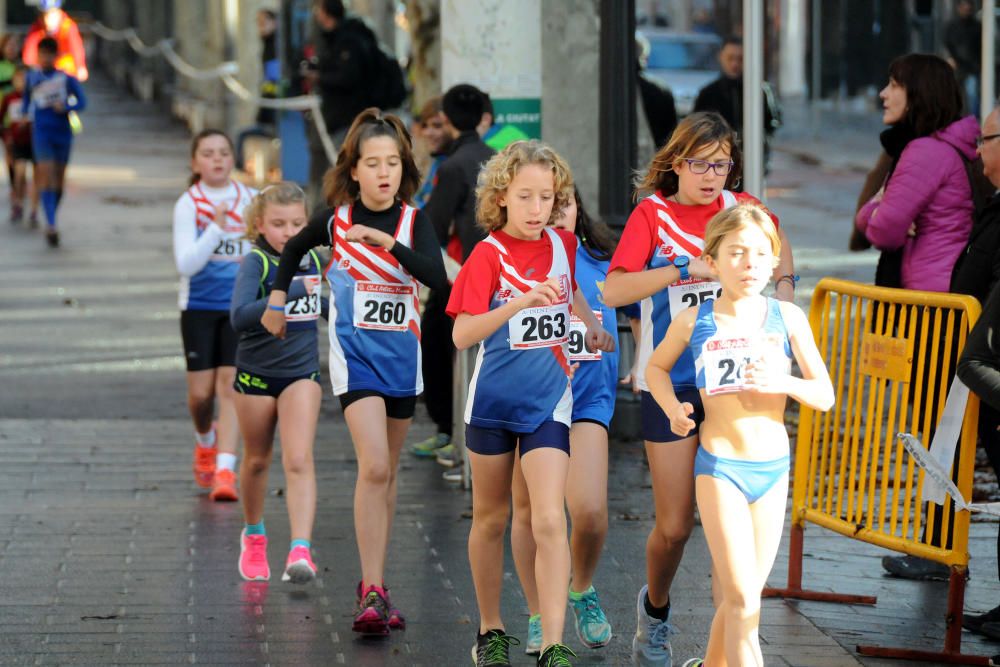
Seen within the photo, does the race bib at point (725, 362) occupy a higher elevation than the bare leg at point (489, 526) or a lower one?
higher

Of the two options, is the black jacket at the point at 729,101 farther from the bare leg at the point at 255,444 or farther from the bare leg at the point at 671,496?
the bare leg at the point at 671,496

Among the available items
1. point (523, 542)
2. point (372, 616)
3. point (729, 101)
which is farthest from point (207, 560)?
point (729, 101)

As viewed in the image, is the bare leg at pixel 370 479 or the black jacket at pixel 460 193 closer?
the bare leg at pixel 370 479

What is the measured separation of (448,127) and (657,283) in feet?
14.1

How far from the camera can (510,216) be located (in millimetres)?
5988

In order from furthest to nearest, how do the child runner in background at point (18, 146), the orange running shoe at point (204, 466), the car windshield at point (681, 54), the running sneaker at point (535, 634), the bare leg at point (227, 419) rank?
the car windshield at point (681, 54) → the child runner in background at point (18, 146) → the orange running shoe at point (204, 466) → the bare leg at point (227, 419) → the running sneaker at point (535, 634)

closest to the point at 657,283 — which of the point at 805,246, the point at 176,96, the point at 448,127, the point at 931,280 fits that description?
the point at 931,280

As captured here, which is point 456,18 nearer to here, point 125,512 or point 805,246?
point 125,512

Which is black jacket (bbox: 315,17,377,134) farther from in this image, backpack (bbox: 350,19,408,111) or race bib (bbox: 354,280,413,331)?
race bib (bbox: 354,280,413,331)

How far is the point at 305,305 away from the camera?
24.7 feet

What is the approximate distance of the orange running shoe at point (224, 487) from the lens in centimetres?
882

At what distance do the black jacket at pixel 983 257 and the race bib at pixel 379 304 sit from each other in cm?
208

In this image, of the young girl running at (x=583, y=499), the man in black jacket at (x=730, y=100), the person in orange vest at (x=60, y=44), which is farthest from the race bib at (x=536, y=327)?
the person in orange vest at (x=60, y=44)

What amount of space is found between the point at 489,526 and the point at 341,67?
1089 cm
